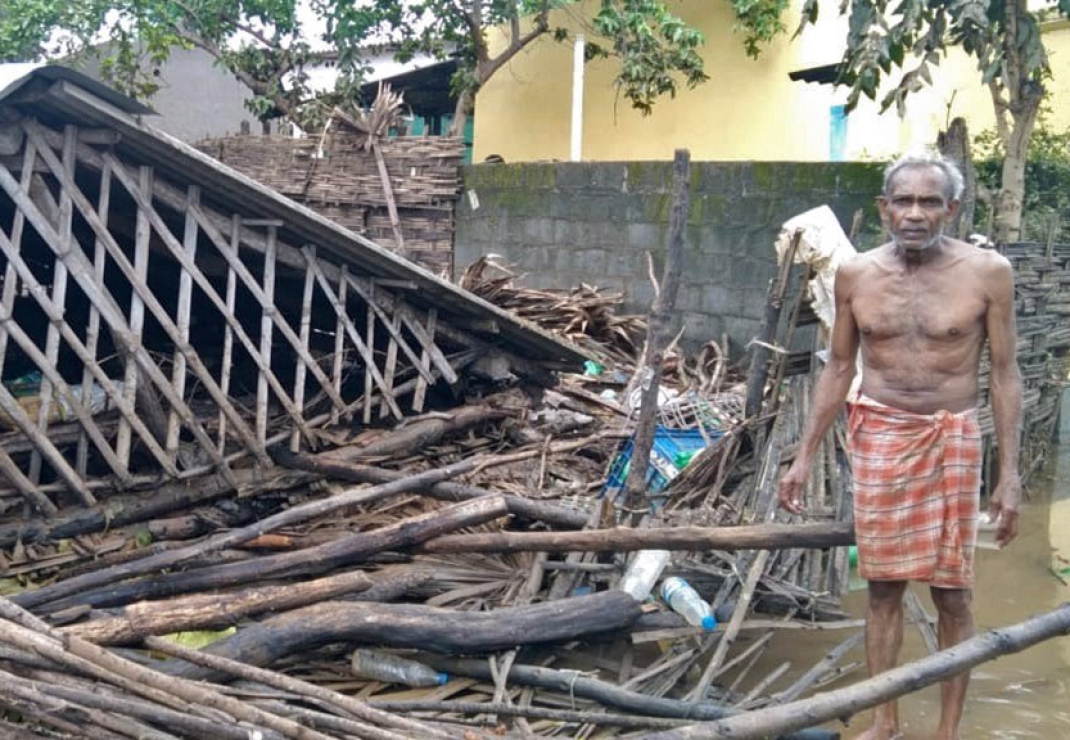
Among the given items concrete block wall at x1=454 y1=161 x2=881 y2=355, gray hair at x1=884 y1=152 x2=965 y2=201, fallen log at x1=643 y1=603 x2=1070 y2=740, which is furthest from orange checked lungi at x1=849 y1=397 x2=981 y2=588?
concrete block wall at x1=454 y1=161 x2=881 y2=355

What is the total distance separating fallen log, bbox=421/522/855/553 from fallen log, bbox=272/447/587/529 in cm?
48

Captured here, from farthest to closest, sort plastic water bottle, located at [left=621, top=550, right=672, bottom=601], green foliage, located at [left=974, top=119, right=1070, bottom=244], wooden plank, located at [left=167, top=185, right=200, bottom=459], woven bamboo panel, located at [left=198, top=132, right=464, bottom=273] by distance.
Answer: woven bamboo panel, located at [left=198, top=132, right=464, bottom=273], green foliage, located at [left=974, top=119, right=1070, bottom=244], wooden plank, located at [left=167, top=185, right=200, bottom=459], plastic water bottle, located at [left=621, top=550, right=672, bottom=601]

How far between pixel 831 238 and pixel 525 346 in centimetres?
242

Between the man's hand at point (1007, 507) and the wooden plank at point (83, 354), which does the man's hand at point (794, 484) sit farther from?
the wooden plank at point (83, 354)

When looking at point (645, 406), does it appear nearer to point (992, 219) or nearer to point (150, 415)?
point (150, 415)

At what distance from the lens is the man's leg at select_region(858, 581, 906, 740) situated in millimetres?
3906

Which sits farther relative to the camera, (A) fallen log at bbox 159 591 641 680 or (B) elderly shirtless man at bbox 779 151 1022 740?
(A) fallen log at bbox 159 591 641 680

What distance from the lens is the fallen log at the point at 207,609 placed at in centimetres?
418

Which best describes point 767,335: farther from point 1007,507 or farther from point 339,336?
point 1007,507

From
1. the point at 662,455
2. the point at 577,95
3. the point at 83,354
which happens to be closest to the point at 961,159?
the point at 662,455

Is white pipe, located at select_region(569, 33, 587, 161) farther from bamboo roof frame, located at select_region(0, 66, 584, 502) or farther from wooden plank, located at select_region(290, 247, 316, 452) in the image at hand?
wooden plank, located at select_region(290, 247, 316, 452)

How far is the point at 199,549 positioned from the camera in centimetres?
501

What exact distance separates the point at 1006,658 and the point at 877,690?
2467 mm

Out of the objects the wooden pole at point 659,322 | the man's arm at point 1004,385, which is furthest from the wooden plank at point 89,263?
the man's arm at point 1004,385
